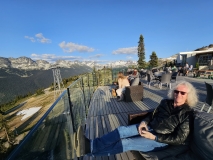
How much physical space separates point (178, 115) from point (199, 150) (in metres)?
0.36

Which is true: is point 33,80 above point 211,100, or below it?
below

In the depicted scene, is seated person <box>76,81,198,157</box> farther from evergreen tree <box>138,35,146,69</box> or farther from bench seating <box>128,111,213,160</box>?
evergreen tree <box>138,35,146,69</box>

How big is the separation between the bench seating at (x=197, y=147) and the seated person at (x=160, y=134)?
0.07m

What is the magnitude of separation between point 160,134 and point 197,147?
35cm

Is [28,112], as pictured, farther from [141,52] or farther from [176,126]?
[176,126]

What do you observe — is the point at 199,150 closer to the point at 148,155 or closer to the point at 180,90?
the point at 148,155

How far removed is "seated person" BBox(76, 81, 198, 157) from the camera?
1384 millimetres

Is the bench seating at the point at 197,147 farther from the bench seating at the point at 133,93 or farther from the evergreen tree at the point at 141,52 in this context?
the evergreen tree at the point at 141,52

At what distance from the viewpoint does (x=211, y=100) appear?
2.84m

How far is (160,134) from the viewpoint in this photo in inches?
57.6

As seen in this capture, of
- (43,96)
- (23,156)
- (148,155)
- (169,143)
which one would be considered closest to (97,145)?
(148,155)

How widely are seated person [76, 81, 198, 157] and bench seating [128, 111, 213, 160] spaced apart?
0.07 m

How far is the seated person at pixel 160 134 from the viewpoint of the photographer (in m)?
1.38

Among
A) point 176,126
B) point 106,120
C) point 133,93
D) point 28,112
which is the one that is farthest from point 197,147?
point 28,112
